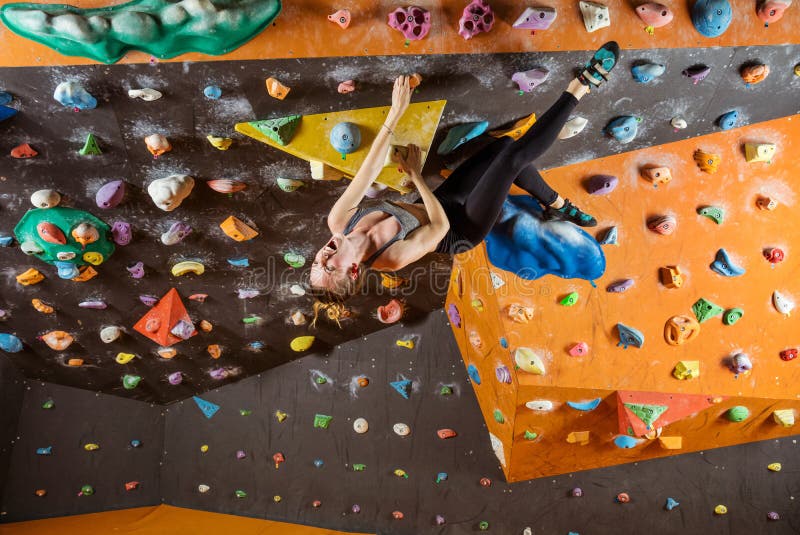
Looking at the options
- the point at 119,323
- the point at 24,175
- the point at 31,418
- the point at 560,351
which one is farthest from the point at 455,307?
the point at 31,418

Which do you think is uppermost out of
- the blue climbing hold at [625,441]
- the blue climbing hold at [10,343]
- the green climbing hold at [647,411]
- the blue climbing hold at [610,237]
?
the blue climbing hold at [610,237]

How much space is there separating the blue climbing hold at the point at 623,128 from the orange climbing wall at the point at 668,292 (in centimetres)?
13

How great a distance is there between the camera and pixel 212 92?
2.52 m

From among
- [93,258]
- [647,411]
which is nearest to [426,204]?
[647,411]

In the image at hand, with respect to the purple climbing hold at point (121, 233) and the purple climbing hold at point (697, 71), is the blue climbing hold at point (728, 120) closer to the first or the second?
the purple climbing hold at point (697, 71)

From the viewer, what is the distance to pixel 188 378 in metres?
4.06

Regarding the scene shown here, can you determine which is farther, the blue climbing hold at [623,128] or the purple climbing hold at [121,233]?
the purple climbing hold at [121,233]

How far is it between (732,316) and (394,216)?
1797mm

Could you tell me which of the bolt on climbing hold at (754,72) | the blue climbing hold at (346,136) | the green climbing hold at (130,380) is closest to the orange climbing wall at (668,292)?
the bolt on climbing hold at (754,72)

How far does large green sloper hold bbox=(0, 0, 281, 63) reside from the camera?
7.38 ft

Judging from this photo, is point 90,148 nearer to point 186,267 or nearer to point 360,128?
point 186,267

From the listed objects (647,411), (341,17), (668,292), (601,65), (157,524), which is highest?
(341,17)

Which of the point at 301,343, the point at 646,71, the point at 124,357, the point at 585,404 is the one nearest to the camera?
the point at 646,71

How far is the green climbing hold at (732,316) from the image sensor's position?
10.2 feet
